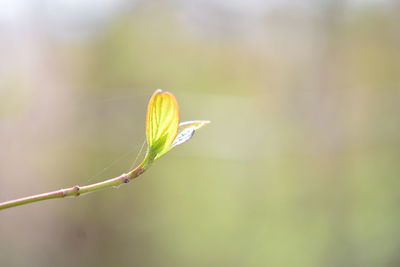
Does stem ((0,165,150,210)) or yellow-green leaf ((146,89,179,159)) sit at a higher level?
yellow-green leaf ((146,89,179,159))

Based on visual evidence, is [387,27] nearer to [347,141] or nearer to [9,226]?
[347,141]

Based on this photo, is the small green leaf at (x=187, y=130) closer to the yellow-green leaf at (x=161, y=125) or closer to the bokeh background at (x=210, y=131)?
the yellow-green leaf at (x=161, y=125)

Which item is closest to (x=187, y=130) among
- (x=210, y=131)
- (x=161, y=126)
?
(x=161, y=126)

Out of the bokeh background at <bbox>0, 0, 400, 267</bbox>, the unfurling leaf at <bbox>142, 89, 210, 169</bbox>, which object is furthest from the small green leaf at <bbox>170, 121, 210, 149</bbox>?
the bokeh background at <bbox>0, 0, 400, 267</bbox>

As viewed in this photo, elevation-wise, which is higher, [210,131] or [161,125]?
[161,125]

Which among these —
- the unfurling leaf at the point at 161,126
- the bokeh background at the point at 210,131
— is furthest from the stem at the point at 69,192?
the bokeh background at the point at 210,131

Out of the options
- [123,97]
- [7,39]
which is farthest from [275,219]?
[7,39]

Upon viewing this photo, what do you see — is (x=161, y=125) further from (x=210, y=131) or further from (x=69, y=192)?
(x=210, y=131)

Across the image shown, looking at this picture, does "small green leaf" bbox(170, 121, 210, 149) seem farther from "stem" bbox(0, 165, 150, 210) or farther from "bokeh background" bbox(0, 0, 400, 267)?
"bokeh background" bbox(0, 0, 400, 267)

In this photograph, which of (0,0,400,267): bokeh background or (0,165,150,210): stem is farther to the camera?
(0,0,400,267): bokeh background
